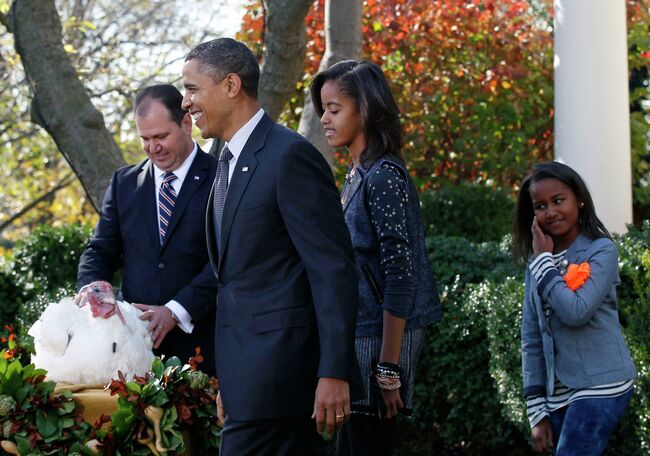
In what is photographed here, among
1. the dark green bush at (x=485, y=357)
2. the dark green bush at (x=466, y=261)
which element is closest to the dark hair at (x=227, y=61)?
the dark green bush at (x=485, y=357)

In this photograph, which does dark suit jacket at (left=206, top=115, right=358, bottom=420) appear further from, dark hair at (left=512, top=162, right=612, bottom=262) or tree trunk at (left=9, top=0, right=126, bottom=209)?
tree trunk at (left=9, top=0, right=126, bottom=209)

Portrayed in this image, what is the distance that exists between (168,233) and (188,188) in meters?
0.22

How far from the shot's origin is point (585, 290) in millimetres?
4043

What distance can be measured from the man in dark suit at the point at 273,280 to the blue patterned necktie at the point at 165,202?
1223 mm

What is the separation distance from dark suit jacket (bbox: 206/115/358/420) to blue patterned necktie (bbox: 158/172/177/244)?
1270 mm

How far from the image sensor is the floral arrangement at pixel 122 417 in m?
3.84

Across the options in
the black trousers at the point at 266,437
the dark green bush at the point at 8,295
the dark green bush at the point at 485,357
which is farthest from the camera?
the dark green bush at the point at 8,295

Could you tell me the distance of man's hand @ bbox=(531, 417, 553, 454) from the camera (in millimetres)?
4164

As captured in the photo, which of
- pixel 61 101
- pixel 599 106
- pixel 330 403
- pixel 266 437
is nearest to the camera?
pixel 330 403

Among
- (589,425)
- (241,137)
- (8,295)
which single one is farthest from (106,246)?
(8,295)

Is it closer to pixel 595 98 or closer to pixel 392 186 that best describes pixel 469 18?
pixel 595 98

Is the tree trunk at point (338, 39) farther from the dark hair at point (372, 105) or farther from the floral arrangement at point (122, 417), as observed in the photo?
the floral arrangement at point (122, 417)

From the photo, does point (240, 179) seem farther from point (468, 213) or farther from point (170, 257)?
point (468, 213)

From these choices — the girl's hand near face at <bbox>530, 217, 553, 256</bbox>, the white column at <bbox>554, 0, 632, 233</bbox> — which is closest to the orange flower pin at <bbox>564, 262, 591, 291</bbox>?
the girl's hand near face at <bbox>530, 217, 553, 256</bbox>
